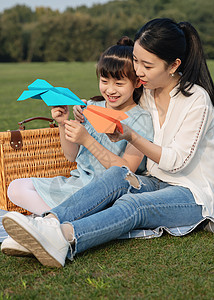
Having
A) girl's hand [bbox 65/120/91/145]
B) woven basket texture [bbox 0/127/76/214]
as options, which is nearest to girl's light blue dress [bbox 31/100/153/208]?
woven basket texture [bbox 0/127/76/214]

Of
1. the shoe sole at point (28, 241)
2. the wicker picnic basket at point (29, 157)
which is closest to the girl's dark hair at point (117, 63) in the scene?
the wicker picnic basket at point (29, 157)

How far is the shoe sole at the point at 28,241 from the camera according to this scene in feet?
5.81

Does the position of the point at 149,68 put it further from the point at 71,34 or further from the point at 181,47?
the point at 71,34

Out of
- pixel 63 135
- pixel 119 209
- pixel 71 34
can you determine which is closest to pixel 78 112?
pixel 63 135

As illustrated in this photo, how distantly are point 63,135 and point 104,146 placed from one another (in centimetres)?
27

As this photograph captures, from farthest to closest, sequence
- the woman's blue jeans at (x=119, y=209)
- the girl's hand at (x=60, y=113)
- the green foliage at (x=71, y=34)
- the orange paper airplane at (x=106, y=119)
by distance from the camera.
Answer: the green foliage at (x=71, y=34) → the girl's hand at (x=60, y=113) → the orange paper airplane at (x=106, y=119) → the woman's blue jeans at (x=119, y=209)

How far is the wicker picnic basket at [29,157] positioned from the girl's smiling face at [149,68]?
2.69 ft

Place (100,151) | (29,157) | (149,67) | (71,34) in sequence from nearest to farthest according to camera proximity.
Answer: (149,67) < (100,151) < (29,157) < (71,34)

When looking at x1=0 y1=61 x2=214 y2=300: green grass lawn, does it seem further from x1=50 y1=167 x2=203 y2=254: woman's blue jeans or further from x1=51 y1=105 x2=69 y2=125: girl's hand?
x1=51 y1=105 x2=69 y2=125: girl's hand

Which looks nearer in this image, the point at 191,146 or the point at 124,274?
the point at 124,274

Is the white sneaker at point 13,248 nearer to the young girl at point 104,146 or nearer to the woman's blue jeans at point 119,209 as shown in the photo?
the woman's blue jeans at point 119,209

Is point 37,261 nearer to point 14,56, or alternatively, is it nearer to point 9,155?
point 9,155

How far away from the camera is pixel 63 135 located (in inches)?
104

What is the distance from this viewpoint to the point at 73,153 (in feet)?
8.98
